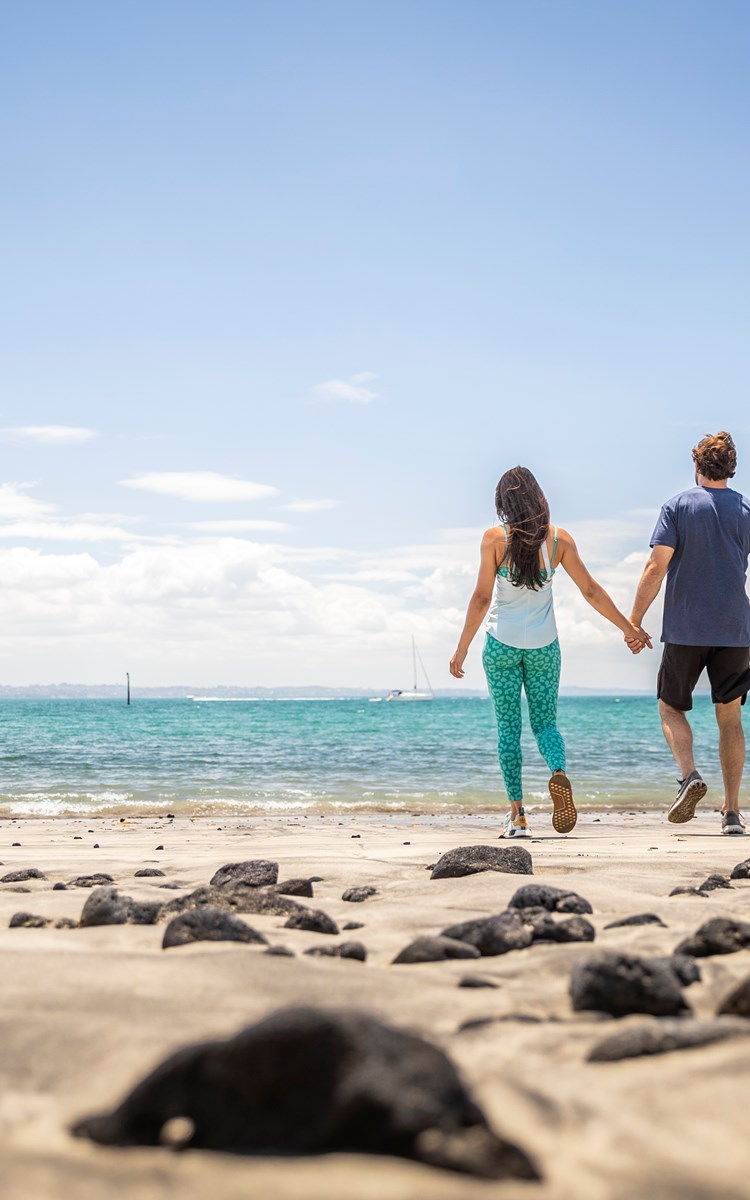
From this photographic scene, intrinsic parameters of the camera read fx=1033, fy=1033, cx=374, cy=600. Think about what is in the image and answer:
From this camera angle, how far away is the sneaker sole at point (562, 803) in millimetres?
5906

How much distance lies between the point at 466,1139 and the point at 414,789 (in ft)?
36.3

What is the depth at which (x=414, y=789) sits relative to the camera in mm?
12211

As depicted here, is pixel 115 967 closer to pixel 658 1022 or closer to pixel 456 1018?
pixel 456 1018

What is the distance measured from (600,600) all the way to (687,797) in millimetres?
1314

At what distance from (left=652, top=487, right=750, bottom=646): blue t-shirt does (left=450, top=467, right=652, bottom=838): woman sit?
26.2 inches

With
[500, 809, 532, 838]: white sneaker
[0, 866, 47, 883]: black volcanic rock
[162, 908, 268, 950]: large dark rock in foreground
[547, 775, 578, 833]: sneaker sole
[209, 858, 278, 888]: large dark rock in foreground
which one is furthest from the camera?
[500, 809, 532, 838]: white sneaker

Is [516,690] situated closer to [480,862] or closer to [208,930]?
[480,862]

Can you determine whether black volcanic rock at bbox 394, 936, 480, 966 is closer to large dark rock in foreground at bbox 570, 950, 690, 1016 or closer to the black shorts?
large dark rock in foreground at bbox 570, 950, 690, 1016

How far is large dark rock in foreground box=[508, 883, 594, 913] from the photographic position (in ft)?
9.45

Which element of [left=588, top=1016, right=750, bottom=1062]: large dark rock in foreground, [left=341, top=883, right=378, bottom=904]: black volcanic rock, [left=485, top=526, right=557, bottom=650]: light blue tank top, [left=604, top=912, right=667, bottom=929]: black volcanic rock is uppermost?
[left=485, top=526, right=557, bottom=650]: light blue tank top

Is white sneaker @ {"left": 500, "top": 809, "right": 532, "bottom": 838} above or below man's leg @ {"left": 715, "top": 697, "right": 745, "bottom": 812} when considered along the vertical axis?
below

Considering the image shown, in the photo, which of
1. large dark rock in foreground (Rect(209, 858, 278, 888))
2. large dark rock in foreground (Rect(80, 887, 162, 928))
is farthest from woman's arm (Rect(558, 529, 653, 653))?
large dark rock in foreground (Rect(80, 887, 162, 928))

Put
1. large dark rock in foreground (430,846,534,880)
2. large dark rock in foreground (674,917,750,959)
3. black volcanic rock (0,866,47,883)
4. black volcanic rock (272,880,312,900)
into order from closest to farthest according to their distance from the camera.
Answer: large dark rock in foreground (674,917,750,959) → black volcanic rock (272,880,312,900) → large dark rock in foreground (430,846,534,880) → black volcanic rock (0,866,47,883)

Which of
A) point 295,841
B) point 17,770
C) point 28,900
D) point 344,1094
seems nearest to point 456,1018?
point 344,1094
